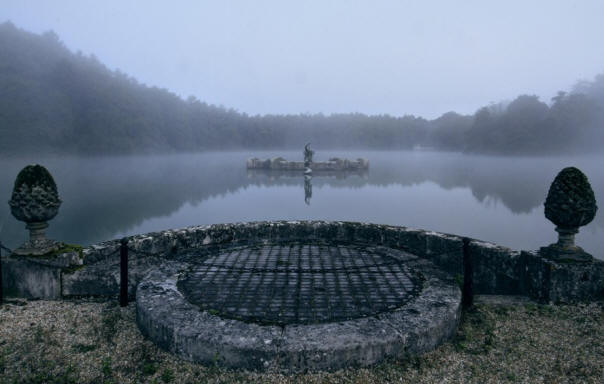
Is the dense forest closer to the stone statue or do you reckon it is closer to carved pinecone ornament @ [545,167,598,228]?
the stone statue

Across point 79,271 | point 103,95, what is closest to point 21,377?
point 79,271

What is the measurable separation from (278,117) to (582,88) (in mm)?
74012

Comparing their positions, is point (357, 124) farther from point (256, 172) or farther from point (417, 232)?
point (417, 232)

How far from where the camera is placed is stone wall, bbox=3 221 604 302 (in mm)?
5212

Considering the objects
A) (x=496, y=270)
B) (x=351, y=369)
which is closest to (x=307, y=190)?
(x=496, y=270)

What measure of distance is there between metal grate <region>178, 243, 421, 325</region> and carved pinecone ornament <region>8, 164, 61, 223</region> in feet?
7.05

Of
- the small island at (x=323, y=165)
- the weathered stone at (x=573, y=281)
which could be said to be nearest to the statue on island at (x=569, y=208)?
the weathered stone at (x=573, y=281)

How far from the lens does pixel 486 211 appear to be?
73.9 feet

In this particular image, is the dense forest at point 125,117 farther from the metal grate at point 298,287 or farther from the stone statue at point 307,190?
the metal grate at point 298,287

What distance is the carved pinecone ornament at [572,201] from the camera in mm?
5145

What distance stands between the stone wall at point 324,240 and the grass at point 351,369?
342 mm

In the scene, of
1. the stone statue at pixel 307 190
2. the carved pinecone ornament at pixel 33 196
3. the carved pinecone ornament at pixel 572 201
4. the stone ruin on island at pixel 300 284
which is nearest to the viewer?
the stone ruin on island at pixel 300 284

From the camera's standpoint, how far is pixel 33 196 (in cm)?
557

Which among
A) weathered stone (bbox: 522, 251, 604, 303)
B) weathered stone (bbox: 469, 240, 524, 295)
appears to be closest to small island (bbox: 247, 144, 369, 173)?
weathered stone (bbox: 469, 240, 524, 295)
